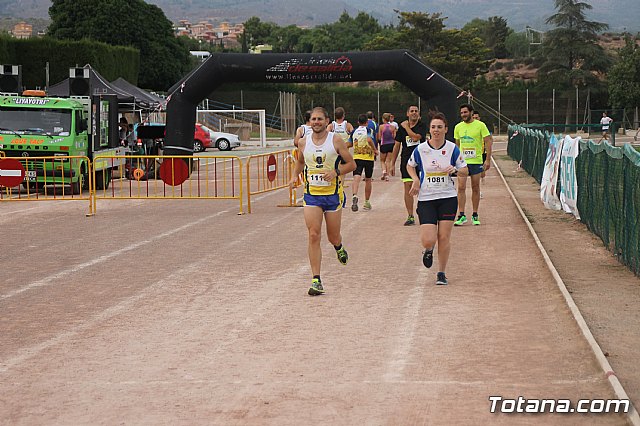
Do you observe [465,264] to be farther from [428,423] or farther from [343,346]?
[428,423]

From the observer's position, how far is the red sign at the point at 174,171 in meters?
21.8

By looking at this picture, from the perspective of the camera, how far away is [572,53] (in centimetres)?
9569

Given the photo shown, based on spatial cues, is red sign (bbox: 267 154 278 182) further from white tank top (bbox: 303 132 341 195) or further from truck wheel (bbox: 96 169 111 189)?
white tank top (bbox: 303 132 341 195)

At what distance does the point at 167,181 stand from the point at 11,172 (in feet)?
9.68

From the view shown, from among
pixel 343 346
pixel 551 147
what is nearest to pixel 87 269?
pixel 343 346

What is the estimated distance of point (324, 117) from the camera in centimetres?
1167

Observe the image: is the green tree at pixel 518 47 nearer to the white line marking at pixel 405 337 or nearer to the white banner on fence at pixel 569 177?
the white banner on fence at pixel 569 177

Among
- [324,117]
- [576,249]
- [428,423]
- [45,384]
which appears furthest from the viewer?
[576,249]

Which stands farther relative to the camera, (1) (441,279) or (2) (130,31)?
(2) (130,31)

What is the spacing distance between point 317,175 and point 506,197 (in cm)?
1288

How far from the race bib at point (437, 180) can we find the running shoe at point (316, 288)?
1793mm

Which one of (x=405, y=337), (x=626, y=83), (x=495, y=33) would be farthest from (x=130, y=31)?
(x=495, y=33)

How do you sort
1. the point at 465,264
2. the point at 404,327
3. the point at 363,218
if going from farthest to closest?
the point at 363,218 < the point at 465,264 < the point at 404,327

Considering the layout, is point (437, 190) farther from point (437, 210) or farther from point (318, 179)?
point (318, 179)
